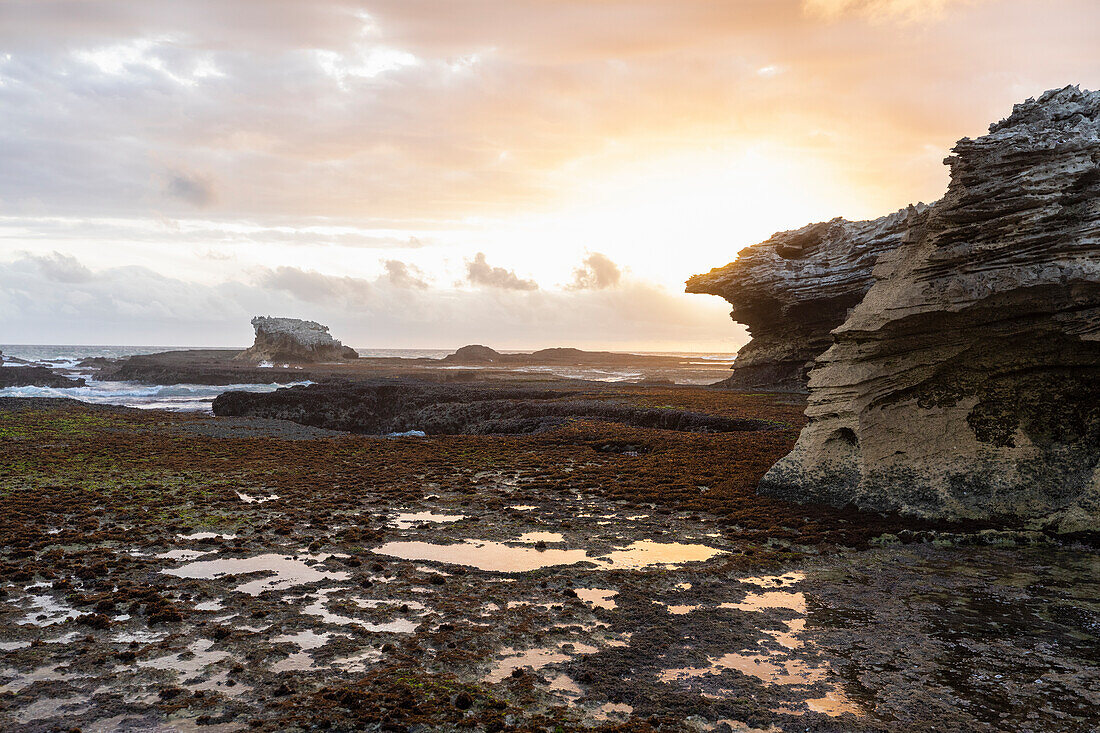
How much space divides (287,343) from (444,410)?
98.1 meters

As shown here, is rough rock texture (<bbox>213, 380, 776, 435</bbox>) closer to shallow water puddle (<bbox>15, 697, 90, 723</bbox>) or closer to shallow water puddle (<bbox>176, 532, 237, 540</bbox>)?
shallow water puddle (<bbox>176, 532, 237, 540</bbox>)

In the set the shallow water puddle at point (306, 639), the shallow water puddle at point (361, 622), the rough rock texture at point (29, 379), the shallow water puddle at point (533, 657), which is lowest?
the shallow water puddle at point (533, 657)

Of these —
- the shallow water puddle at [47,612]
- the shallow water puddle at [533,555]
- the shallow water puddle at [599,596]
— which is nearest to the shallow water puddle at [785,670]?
the shallow water puddle at [599,596]

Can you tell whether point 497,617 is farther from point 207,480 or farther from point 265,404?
point 265,404

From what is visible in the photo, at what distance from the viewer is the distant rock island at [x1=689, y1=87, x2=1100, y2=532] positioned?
15.3 m

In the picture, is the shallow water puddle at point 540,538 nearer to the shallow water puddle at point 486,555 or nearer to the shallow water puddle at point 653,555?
the shallow water puddle at point 486,555

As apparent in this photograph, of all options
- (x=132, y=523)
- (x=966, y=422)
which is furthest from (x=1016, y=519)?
(x=132, y=523)

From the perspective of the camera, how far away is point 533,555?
13.6 metres

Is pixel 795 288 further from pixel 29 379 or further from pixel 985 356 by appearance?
pixel 29 379

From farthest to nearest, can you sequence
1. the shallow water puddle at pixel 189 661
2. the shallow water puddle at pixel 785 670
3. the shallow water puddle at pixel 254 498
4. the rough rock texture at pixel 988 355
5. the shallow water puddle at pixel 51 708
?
the shallow water puddle at pixel 254 498 → the rough rock texture at pixel 988 355 → the shallow water puddle at pixel 189 661 → the shallow water puddle at pixel 785 670 → the shallow water puddle at pixel 51 708

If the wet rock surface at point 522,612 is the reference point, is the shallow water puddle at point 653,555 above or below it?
below

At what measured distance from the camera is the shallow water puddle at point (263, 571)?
37.8 ft

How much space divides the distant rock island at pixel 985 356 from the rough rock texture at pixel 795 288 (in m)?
30.3

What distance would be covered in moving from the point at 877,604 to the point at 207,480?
19.7m
